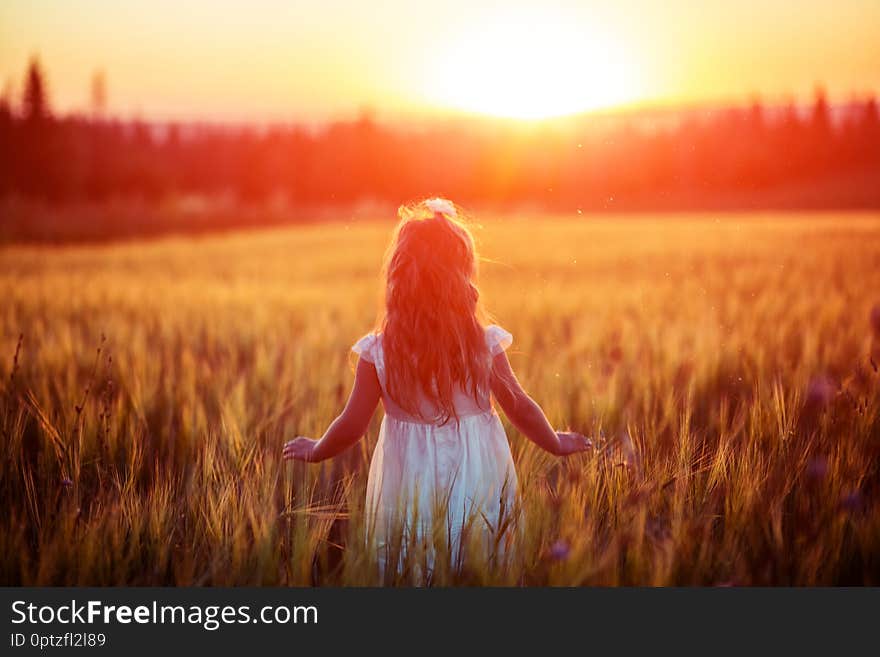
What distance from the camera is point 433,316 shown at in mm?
1711

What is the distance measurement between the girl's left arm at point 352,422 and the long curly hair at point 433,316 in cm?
5

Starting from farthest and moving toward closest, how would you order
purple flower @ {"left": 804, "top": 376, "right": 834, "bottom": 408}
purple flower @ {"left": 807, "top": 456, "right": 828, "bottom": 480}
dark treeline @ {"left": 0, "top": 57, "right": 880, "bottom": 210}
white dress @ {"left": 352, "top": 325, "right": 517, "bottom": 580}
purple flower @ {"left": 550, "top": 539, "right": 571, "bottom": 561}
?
dark treeline @ {"left": 0, "top": 57, "right": 880, "bottom": 210}, purple flower @ {"left": 804, "top": 376, "right": 834, "bottom": 408}, purple flower @ {"left": 807, "top": 456, "right": 828, "bottom": 480}, white dress @ {"left": 352, "top": 325, "right": 517, "bottom": 580}, purple flower @ {"left": 550, "top": 539, "right": 571, "bottom": 561}

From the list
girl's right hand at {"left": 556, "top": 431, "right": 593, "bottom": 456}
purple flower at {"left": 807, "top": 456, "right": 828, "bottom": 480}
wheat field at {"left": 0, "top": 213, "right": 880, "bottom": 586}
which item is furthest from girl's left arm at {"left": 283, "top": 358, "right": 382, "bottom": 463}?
purple flower at {"left": 807, "top": 456, "right": 828, "bottom": 480}

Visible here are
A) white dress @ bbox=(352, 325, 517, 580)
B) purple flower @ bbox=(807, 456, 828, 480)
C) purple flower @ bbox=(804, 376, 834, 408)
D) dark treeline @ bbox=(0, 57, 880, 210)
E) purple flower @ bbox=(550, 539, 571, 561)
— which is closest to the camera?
purple flower @ bbox=(550, 539, 571, 561)

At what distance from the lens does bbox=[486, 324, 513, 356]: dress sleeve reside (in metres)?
1.76

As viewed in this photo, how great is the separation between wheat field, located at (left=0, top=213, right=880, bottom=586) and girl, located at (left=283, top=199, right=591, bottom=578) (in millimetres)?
99

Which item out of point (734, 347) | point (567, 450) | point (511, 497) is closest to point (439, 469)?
point (511, 497)

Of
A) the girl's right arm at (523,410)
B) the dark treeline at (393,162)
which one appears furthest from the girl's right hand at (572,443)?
the dark treeline at (393,162)

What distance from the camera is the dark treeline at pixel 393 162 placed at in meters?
6.89

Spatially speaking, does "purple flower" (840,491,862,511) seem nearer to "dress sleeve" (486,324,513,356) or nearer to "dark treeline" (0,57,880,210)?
"dress sleeve" (486,324,513,356)

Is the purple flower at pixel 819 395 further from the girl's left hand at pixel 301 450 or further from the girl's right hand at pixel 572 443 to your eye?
the girl's left hand at pixel 301 450

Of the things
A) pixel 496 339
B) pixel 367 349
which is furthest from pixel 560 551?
pixel 367 349

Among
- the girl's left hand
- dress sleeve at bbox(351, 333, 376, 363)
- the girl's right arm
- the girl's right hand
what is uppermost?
dress sleeve at bbox(351, 333, 376, 363)

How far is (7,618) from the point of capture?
1594 mm
